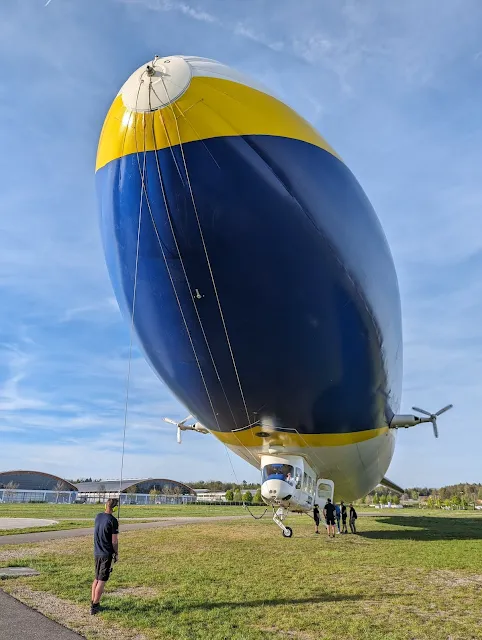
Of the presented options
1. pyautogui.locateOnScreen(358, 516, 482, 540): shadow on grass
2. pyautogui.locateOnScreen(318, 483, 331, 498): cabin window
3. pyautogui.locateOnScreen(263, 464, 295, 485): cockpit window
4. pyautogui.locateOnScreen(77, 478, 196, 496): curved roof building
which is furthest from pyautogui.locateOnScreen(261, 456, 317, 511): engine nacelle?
pyautogui.locateOnScreen(77, 478, 196, 496): curved roof building

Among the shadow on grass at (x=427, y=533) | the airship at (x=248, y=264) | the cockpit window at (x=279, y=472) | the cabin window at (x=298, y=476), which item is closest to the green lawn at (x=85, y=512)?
the shadow on grass at (x=427, y=533)

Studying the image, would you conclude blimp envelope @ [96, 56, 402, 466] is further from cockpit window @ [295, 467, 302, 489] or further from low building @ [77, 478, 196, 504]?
low building @ [77, 478, 196, 504]

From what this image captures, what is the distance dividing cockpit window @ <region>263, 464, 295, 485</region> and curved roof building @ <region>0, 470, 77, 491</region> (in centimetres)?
10799

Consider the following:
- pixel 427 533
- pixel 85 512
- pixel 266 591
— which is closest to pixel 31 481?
pixel 85 512

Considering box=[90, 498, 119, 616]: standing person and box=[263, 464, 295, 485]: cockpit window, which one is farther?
box=[263, 464, 295, 485]: cockpit window

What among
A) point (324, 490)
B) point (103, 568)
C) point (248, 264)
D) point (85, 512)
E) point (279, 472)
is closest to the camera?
point (103, 568)

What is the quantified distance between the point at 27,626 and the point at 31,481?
116427mm

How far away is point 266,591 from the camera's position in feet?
27.8

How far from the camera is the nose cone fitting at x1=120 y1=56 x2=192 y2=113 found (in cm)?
755

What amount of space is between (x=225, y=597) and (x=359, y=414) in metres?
5.48

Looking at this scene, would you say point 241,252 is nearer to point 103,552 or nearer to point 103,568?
point 103,552

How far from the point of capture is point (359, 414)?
12.0 metres

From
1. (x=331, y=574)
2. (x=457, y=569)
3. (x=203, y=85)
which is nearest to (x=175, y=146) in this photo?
(x=203, y=85)

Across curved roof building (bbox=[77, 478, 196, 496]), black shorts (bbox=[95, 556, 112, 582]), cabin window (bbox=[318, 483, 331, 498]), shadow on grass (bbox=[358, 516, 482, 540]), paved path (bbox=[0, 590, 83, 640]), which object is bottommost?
paved path (bbox=[0, 590, 83, 640])
